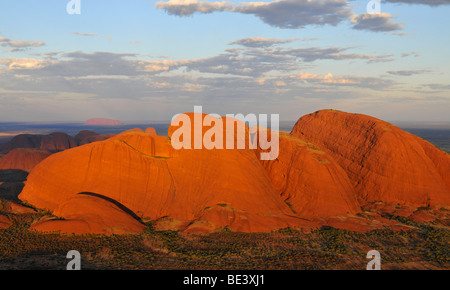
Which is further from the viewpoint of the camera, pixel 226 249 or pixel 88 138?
pixel 88 138

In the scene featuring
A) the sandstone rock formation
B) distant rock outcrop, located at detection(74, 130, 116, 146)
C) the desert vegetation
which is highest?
distant rock outcrop, located at detection(74, 130, 116, 146)

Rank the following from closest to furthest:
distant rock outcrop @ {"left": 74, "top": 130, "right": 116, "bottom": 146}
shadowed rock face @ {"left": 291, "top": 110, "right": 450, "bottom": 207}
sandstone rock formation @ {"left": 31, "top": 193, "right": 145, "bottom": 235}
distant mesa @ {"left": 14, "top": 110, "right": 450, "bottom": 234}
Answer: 1. sandstone rock formation @ {"left": 31, "top": 193, "right": 145, "bottom": 235}
2. distant mesa @ {"left": 14, "top": 110, "right": 450, "bottom": 234}
3. shadowed rock face @ {"left": 291, "top": 110, "right": 450, "bottom": 207}
4. distant rock outcrop @ {"left": 74, "top": 130, "right": 116, "bottom": 146}

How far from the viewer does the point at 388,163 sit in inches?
1358

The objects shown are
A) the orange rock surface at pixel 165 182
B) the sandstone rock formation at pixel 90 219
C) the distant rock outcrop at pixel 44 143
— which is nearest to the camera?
the sandstone rock formation at pixel 90 219

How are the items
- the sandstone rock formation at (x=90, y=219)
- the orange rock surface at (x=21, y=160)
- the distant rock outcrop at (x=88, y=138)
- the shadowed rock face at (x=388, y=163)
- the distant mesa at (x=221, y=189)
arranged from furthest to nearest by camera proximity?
the distant rock outcrop at (x=88, y=138) < the orange rock surface at (x=21, y=160) < the shadowed rock face at (x=388, y=163) < the distant mesa at (x=221, y=189) < the sandstone rock formation at (x=90, y=219)

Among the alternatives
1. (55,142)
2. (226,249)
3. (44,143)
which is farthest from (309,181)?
(44,143)

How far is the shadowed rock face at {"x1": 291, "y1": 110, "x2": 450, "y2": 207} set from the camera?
3359 centimetres

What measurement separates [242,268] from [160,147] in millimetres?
15702

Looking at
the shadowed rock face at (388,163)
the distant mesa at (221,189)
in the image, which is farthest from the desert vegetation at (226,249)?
the shadowed rock face at (388,163)

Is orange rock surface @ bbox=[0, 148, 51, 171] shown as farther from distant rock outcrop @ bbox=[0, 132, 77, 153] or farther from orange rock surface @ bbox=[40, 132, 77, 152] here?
orange rock surface @ bbox=[40, 132, 77, 152]

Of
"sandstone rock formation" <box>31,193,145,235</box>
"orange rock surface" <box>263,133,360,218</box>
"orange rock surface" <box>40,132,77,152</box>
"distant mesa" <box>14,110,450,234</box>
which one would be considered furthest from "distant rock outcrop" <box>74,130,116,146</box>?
"orange rock surface" <box>263,133,360,218</box>

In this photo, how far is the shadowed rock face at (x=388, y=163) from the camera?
3359 cm

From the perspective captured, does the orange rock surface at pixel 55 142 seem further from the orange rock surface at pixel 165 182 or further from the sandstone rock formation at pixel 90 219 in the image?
the sandstone rock formation at pixel 90 219

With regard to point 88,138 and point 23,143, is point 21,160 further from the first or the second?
point 23,143
